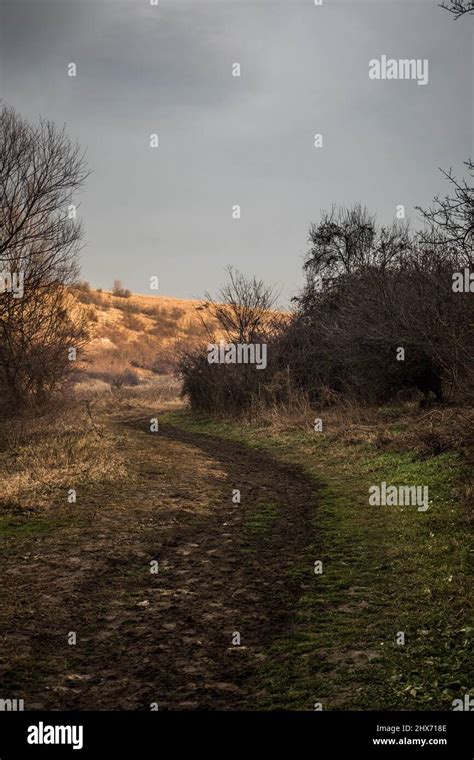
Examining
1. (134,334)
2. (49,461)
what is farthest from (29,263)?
(134,334)

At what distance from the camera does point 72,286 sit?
73.0ft

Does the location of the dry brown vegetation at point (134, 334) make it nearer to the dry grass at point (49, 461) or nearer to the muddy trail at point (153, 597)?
the dry grass at point (49, 461)

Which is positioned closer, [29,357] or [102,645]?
[102,645]

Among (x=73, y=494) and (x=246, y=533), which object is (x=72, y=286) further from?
(x=246, y=533)

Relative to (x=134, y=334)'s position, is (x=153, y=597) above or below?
below

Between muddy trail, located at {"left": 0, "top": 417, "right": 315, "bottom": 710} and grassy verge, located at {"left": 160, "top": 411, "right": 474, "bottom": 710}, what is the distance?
0.66ft

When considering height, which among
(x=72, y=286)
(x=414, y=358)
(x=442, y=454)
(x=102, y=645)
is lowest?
(x=102, y=645)

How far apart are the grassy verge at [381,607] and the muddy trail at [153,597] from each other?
0.66 feet

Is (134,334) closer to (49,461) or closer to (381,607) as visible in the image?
(49,461)

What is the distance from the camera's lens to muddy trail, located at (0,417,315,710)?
487 cm

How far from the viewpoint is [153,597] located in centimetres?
671

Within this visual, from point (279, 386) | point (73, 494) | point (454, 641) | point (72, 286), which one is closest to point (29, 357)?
point (72, 286)

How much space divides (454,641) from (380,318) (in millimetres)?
13577

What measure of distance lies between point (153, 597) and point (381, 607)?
7.29 ft
